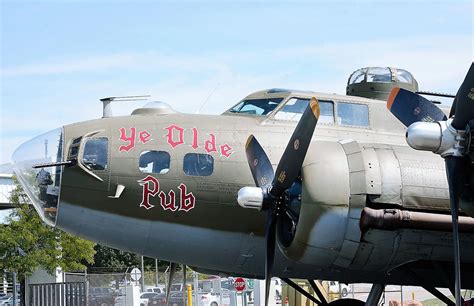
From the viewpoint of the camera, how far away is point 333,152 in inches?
464

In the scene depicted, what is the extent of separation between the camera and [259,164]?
12.4m

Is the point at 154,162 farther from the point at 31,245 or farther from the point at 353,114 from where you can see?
the point at 31,245

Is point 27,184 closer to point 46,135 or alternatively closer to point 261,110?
point 46,135

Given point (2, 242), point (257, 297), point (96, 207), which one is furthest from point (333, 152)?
point (2, 242)

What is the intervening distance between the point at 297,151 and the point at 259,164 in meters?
0.94

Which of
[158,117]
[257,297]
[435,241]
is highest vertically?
[158,117]

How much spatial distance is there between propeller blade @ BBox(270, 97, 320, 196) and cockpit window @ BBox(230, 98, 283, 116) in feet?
7.49

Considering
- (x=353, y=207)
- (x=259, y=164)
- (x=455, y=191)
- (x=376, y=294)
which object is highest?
(x=259, y=164)

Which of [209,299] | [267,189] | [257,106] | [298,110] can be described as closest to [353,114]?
[298,110]

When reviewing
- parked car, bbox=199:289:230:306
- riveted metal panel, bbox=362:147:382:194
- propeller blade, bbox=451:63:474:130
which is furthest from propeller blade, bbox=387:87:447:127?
parked car, bbox=199:289:230:306

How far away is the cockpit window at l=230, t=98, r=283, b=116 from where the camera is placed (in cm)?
1394

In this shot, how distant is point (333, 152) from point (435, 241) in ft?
6.06

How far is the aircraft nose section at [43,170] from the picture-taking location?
504 inches

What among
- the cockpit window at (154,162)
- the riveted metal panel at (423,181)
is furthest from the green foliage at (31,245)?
the riveted metal panel at (423,181)
